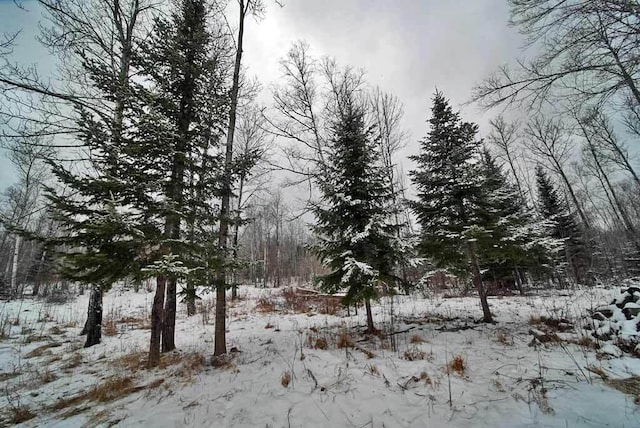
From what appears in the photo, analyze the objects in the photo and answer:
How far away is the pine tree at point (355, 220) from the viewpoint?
614cm

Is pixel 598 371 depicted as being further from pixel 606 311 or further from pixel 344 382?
pixel 344 382

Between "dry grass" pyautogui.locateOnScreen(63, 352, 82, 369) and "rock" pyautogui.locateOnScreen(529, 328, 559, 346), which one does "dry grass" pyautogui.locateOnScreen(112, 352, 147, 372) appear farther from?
"rock" pyautogui.locateOnScreen(529, 328, 559, 346)

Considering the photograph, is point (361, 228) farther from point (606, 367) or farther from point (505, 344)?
point (606, 367)

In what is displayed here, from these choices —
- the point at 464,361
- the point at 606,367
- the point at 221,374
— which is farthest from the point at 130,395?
the point at 606,367

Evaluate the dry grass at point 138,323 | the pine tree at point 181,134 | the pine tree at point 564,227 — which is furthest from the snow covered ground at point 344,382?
the pine tree at point 564,227

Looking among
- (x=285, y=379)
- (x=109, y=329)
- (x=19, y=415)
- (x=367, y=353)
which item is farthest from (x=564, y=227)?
(x=109, y=329)

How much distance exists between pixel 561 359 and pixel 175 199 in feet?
23.8

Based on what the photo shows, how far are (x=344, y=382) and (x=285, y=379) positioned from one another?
92cm

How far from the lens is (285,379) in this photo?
3.85m

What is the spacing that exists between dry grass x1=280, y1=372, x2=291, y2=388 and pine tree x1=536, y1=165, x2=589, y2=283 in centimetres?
1966

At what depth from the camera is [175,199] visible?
496cm

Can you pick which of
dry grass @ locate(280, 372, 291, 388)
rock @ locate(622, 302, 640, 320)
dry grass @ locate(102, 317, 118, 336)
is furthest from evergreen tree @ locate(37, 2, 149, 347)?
rock @ locate(622, 302, 640, 320)

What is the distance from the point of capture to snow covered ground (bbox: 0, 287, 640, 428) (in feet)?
9.38

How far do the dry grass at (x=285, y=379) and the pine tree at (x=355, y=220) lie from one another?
7.36 feet
